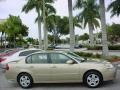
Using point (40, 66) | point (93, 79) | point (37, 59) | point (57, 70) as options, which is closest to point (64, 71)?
point (57, 70)

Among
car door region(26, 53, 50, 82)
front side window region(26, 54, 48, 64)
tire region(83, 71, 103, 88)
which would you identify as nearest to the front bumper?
tire region(83, 71, 103, 88)

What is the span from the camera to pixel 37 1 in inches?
1661

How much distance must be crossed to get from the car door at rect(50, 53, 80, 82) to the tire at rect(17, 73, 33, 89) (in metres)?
1.00

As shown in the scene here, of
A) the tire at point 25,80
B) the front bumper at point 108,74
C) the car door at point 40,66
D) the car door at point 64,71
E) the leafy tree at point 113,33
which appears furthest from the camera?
the leafy tree at point 113,33

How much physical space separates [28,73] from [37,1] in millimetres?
32134

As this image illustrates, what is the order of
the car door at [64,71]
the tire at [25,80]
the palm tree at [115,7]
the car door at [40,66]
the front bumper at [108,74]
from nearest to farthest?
the front bumper at [108,74], the car door at [64,71], the car door at [40,66], the tire at [25,80], the palm tree at [115,7]

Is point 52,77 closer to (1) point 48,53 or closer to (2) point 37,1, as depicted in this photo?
(1) point 48,53

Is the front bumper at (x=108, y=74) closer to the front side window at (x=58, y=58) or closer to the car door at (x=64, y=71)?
the car door at (x=64, y=71)

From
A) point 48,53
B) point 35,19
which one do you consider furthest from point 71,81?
point 35,19

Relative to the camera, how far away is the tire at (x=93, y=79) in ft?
34.8

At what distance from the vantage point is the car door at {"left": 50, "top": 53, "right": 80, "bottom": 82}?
35.0ft

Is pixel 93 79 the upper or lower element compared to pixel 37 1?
lower

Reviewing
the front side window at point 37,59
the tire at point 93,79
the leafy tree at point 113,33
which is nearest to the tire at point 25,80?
the front side window at point 37,59

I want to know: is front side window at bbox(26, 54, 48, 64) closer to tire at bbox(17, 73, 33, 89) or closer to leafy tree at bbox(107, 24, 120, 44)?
tire at bbox(17, 73, 33, 89)
